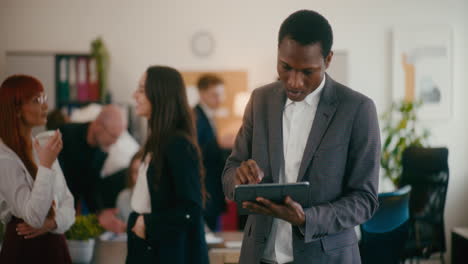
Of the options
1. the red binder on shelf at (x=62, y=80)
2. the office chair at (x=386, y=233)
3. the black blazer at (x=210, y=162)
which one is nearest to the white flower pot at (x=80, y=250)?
the office chair at (x=386, y=233)

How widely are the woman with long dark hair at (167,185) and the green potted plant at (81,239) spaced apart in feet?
1.14

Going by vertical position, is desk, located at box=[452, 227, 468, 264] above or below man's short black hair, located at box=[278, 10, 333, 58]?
below

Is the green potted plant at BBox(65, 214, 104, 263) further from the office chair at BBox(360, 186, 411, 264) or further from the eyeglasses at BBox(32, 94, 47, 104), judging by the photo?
the office chair at BBox(360, 186, 411, 264)

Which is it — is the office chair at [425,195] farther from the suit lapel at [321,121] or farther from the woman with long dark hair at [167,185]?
the suit lapel at [321,121]

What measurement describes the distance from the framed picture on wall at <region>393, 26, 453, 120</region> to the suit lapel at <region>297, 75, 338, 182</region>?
436 centimetres

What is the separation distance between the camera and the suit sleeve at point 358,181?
1.22 m

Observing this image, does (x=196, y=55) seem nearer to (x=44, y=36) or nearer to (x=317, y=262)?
(x=44, y=36)

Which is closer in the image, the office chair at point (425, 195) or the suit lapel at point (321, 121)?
the suit lapel at point (321, 121)

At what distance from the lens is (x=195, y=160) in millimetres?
1961

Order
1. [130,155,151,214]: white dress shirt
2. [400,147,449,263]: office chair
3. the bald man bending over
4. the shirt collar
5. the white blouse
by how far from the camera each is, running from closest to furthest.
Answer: the shirt collar < the white blouse < [130,155,151,214]: white dress shirt < the bald man bending over < [400,147,449,263]: office chair

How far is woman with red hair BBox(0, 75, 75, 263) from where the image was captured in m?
1.73

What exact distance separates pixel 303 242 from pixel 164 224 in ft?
2.56

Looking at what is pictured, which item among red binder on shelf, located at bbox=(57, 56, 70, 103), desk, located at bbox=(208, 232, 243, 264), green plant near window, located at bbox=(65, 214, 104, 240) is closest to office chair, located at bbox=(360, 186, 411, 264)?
desk, located at bbox=(208, 232, 243, 264)

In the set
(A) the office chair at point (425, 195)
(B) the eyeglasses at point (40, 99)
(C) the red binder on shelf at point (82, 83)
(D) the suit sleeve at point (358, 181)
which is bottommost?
(A) the office chair at point (425, 195)
